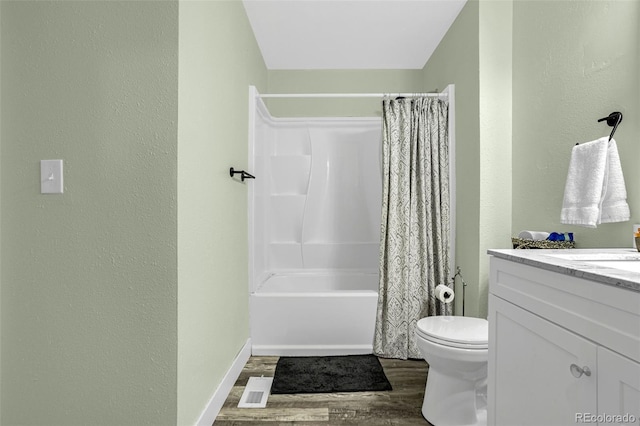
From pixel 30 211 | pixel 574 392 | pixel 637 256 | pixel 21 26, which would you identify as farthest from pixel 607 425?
pixel 21 26

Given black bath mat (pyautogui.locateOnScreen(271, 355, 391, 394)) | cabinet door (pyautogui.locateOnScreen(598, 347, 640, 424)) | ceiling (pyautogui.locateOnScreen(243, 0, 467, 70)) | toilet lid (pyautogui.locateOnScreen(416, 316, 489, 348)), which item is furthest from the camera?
ceiling (pyautogui.locateOnScreen(243, 0, 467, 70))

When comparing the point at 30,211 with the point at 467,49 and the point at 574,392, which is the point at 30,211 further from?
the point at 467,49

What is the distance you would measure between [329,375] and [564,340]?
152cm

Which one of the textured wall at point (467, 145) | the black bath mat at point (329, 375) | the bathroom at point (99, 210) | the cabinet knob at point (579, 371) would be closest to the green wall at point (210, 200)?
the bathroom at point (99, 210)

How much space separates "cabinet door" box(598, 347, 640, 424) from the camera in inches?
27.7

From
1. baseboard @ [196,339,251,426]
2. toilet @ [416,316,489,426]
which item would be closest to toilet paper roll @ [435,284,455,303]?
toilet @ [416,316,489,426]

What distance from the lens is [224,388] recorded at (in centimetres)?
186

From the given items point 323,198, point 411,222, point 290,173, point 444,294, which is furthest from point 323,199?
point 444,294

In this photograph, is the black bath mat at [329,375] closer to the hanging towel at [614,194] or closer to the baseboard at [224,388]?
the baseboard at [224,388]

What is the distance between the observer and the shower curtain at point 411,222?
2.36 meters

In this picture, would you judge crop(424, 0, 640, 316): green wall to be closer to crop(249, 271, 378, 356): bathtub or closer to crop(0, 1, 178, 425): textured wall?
crop(249, 271, 378, 356): bathtub

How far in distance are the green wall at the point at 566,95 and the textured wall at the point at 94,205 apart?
1756 millimetres

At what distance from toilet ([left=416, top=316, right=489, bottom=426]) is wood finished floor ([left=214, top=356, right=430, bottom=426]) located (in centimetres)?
13

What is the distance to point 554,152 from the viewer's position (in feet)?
5.96
